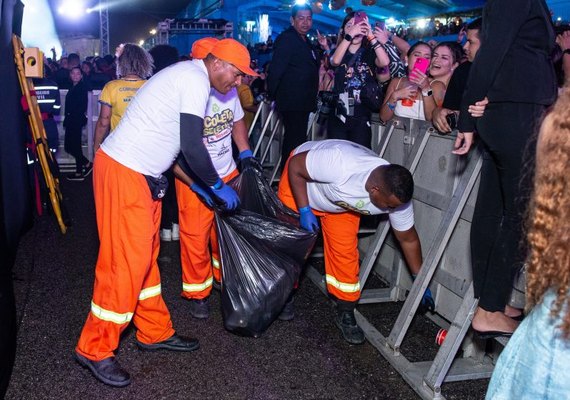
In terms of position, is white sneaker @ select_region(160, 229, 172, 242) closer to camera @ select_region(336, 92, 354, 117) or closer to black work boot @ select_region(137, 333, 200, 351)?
camera @ select_region(336, 92, 354, 117)

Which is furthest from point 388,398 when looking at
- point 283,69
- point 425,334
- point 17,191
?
point 283,69

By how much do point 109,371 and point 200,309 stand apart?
40.2 inches

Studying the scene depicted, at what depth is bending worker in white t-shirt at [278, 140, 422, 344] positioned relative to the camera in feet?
11.6

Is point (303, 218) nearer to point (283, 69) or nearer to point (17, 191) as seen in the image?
point (17, 191)

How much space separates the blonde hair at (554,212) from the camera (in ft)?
3.77

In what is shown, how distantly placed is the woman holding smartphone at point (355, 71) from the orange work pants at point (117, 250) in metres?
2.22

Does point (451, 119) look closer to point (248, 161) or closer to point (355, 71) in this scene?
point (248, 161)

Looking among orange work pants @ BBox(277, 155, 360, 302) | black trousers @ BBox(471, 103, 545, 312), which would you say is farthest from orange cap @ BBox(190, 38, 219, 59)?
black trousers @ BBox(471, 103, 545, 312)

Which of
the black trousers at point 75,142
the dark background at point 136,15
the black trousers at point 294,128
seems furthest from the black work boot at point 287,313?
the dark background at point 136,15

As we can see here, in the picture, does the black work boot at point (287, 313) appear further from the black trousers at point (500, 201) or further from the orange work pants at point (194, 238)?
the black trousers at point (500, 201)

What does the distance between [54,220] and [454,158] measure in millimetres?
4743

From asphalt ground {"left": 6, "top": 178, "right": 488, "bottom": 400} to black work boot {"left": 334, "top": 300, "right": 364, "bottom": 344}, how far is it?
0.17 ft

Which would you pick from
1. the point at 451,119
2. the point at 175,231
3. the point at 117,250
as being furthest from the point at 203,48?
the point at 175,231

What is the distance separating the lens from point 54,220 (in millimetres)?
6531
